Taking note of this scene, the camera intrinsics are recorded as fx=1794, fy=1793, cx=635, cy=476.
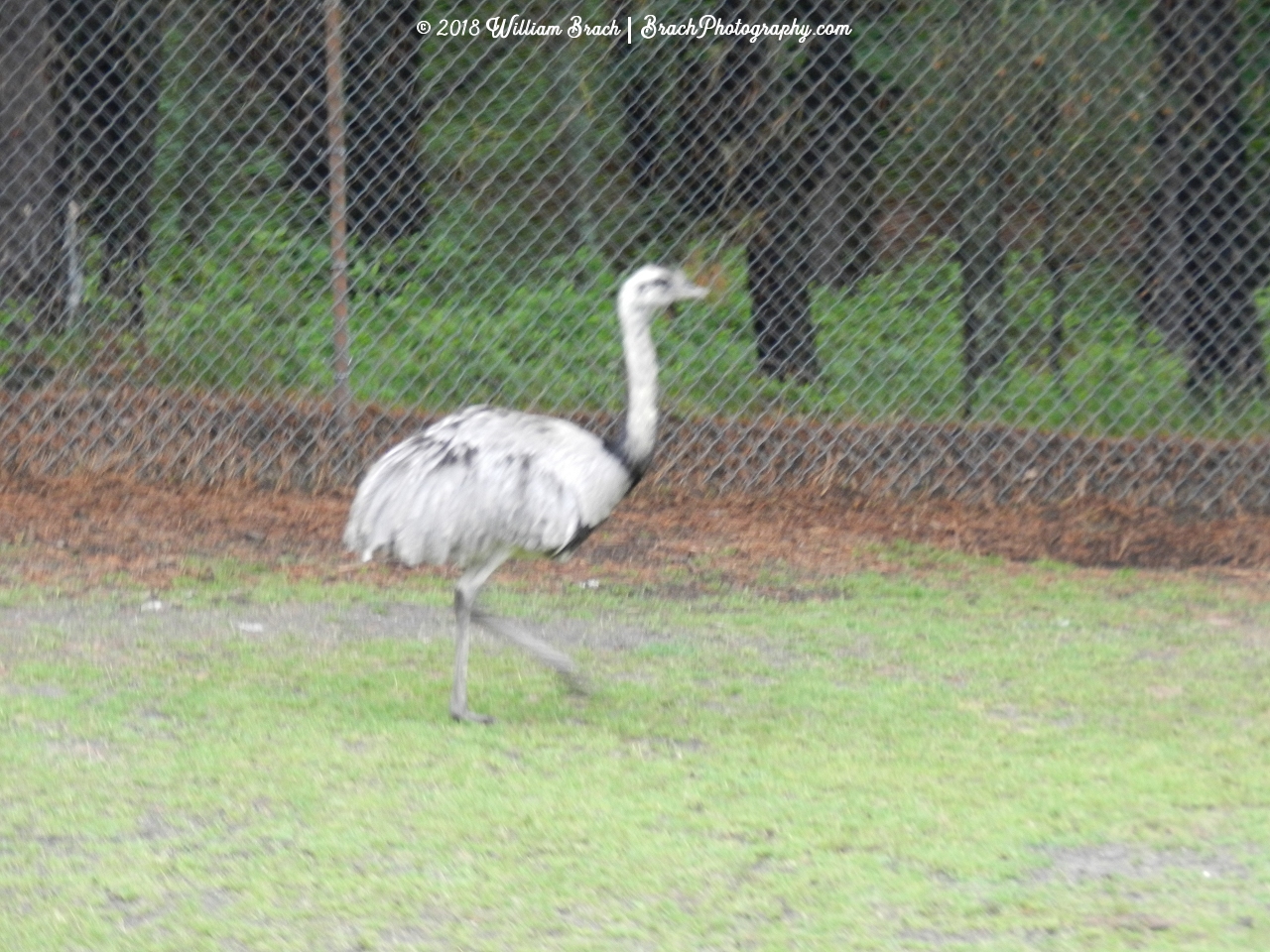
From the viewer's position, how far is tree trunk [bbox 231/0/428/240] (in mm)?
8180

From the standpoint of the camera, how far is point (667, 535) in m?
8.02

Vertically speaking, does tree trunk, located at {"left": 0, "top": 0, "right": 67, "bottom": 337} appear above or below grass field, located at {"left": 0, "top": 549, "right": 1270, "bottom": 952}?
above

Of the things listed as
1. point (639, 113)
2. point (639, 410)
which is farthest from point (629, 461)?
point (639, 113)

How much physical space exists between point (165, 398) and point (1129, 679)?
4705 mm

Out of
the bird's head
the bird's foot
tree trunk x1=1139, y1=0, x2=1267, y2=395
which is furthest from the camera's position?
tree trunk x1=1139, y1=0, x2=1267, y2=395

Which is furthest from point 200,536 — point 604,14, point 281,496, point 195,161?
point 604,14

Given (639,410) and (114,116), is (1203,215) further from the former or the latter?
(114,116)

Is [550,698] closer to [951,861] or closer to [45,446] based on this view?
[951,861]

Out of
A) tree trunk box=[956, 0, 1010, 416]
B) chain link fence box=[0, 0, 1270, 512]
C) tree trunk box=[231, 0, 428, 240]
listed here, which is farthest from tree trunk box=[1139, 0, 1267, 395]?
tree trunk box=[231, 0, 428, 240]

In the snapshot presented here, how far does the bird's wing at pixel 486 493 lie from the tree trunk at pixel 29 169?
385 cm

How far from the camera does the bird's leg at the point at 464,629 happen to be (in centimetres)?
523

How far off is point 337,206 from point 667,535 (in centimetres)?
208

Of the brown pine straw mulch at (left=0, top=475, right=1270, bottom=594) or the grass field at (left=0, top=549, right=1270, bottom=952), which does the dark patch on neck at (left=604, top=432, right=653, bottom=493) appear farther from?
the brown pine straw mulch at (left=0, top=475, right=1270, bottom=594)

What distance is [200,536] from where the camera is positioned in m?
7.66
